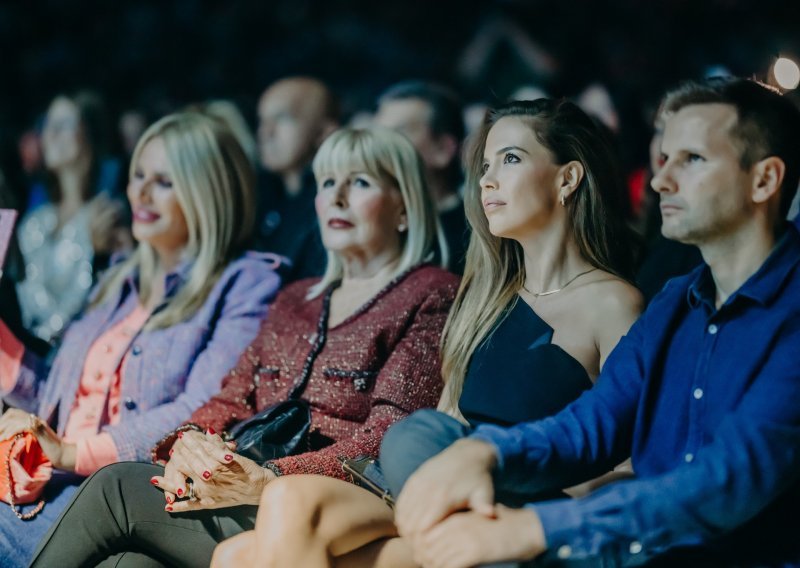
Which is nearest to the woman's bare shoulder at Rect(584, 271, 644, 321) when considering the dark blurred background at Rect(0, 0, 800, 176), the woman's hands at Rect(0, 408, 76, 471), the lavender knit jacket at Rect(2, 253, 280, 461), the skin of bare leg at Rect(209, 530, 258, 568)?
the skin of bare leg at Rect(209, 530, 258, 568)

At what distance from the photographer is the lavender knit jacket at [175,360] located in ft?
9.76

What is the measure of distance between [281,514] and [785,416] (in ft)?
2.95

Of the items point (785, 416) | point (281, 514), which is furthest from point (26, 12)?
point (785, 416)

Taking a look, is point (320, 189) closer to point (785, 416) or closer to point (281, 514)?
point (281, 514)

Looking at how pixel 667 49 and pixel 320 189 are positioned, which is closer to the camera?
pixel 320 189

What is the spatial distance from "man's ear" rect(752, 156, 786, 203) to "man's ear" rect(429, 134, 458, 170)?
2119 millimetres

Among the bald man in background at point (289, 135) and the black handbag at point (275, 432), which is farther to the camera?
the bald man in background at point (289, 135)

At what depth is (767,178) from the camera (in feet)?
6.23

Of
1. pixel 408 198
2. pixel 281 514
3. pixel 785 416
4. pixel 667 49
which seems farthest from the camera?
pixel 667 49

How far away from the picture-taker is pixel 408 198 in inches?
115

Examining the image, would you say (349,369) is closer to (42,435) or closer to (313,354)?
(313,354)

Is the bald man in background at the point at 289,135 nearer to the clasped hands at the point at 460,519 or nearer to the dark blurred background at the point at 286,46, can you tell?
the dark blurred background at the point at 286,46

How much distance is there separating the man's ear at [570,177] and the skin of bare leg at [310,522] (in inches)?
34.5

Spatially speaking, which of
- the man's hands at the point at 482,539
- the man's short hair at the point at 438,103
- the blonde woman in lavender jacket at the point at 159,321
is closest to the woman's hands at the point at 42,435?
the blonde woman in lavender jacket at the point at 159,321
